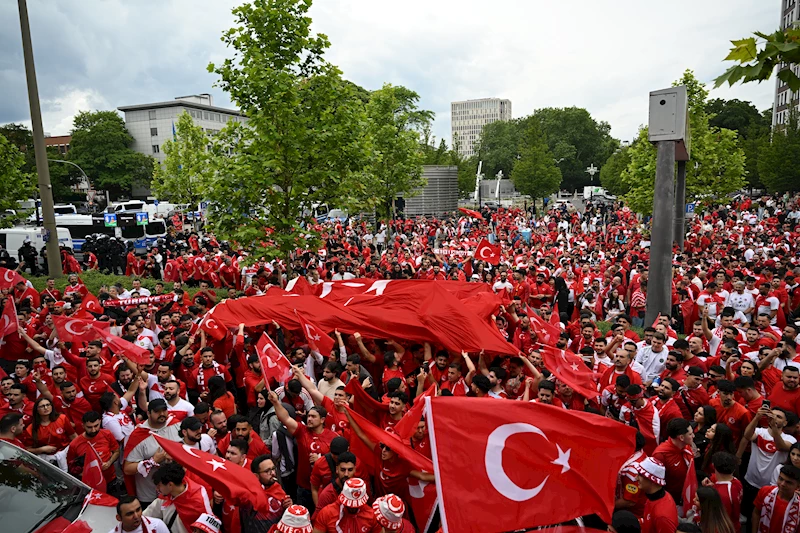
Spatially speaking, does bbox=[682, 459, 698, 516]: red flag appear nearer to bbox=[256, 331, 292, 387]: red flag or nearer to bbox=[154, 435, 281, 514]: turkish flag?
bbox=[154, 435, 281, 514]: turkish flag

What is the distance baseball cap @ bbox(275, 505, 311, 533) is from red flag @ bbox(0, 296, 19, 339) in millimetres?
7716

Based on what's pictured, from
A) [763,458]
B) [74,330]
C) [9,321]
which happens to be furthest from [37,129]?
[763,458]

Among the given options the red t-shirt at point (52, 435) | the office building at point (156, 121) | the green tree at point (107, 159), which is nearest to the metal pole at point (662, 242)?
the red t-shirt at point (52, 435)

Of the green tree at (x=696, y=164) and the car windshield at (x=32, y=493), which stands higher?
the green tree at (x=696, y=164)

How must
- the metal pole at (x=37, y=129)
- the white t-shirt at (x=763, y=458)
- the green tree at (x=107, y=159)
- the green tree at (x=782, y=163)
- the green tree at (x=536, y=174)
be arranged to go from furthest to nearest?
the green tree at (x=107, y=159)
the green tree at (x=536, y=174)
the green tree at (x=782, y=163)
the metal pole at (x=37, y=129)
the white t-shirt at (x=763, y=458)

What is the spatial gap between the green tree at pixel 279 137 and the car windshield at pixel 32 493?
315 inches

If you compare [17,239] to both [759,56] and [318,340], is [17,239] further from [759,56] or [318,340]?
[759,56]

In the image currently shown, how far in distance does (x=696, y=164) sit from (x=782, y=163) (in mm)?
26154

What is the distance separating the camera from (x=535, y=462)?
176 inches

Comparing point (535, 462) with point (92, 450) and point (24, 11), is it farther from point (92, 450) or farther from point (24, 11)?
point (24, 11)

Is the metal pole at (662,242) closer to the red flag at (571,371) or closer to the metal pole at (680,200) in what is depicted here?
Answer: the metal pole at (680,200)

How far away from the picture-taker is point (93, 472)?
589 cm

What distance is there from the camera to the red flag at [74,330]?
362 inches

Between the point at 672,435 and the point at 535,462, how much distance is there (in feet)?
6.12
